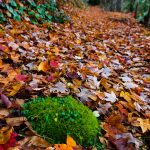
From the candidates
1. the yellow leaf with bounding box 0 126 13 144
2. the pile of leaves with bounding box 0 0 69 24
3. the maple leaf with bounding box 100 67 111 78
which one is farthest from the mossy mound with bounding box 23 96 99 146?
the pile of leaves with bounding box 0 0 69 24

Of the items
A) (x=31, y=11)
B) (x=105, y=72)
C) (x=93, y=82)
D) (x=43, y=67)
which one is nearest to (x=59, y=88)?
(x=93, y=82)

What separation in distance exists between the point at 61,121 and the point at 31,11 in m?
4.70

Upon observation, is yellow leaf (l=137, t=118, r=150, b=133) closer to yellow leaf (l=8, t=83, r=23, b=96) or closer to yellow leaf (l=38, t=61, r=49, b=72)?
yellow leaf (l=8, t=83, r=23, b=96)

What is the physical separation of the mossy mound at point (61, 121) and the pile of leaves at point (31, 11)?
3178 millimetres

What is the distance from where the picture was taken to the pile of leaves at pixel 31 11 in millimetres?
5148

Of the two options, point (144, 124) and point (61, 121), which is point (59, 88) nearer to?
point (61, 121)

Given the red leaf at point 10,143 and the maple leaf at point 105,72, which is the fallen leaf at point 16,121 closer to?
the red leaf at point 10,143

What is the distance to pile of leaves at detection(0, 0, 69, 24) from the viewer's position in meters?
5.15

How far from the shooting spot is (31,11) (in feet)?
20.1

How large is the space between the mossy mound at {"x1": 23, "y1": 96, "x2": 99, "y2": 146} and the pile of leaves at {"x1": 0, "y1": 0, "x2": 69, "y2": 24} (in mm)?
3178

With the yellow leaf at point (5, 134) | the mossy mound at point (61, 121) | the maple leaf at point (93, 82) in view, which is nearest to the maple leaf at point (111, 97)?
the maple leaf at point (93, 82)

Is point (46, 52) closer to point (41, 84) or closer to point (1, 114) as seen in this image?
point (41, 84)

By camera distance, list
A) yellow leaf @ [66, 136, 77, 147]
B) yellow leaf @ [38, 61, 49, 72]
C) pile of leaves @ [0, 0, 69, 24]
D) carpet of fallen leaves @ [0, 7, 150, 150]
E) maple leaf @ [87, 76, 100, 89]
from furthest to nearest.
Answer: pile of leaves @ [0, 0, 69, 24] → yellow leaf @ [38, 61, 49, 72] → maple leaf @ [87, 76, 100, 89] → carpet of fallen leaves @ [0, 7, 150, 150] → yellow leaf @ [66, 136, 77, 147]

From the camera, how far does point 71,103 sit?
2.00 metres
